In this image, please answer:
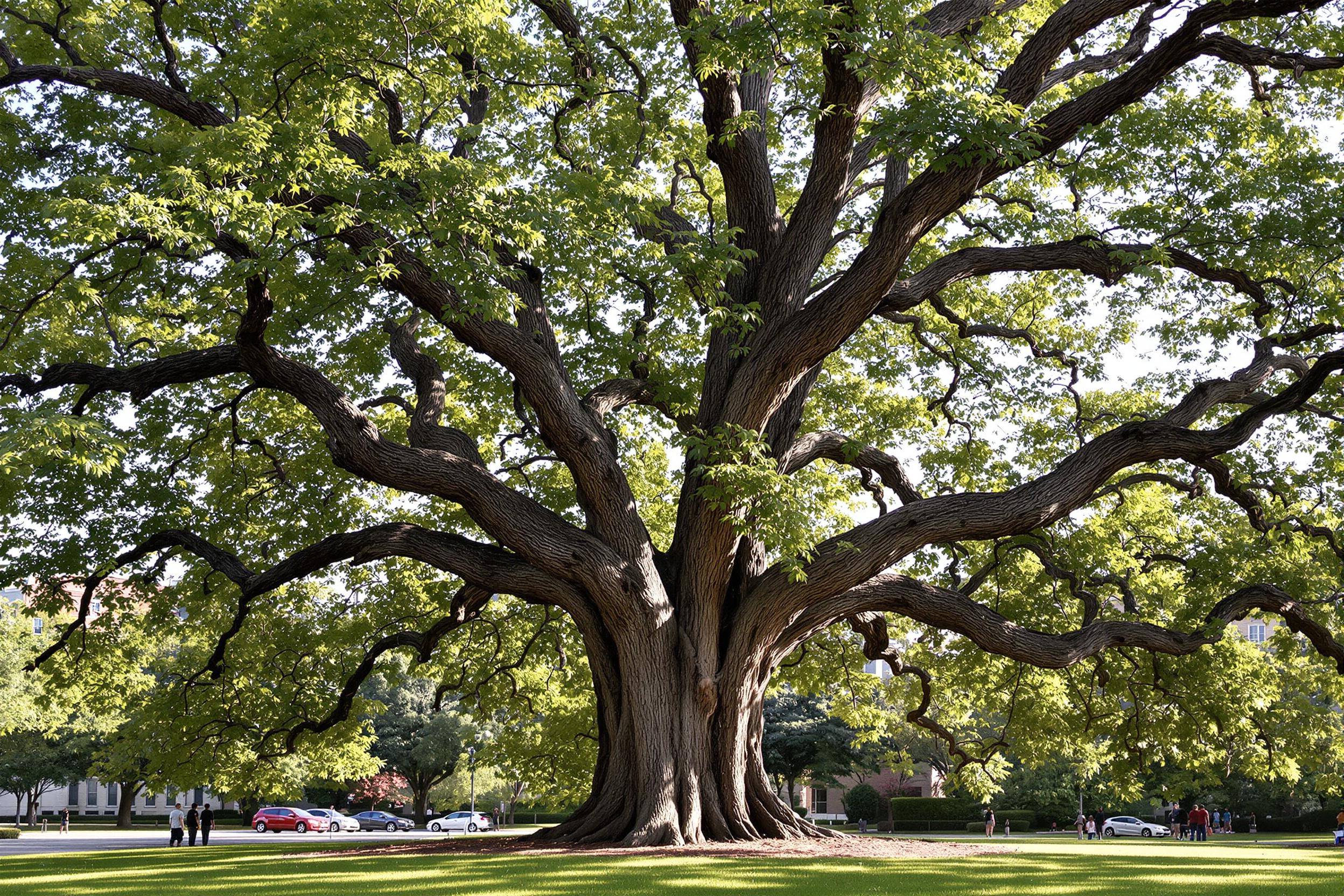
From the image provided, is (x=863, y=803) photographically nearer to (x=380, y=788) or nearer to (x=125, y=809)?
(x=380, y=788)

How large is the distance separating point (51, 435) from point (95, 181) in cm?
294

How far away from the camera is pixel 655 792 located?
15219 mm

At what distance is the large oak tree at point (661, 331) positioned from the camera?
13.4m

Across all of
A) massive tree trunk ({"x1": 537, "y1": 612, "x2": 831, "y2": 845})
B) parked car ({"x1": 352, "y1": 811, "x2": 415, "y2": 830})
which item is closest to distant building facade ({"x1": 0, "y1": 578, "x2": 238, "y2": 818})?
parked car ({"x1": 352, "y1": 811, "x2": 415, "y2": 830})

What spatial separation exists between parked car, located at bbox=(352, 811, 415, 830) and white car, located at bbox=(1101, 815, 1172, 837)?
33699 mm

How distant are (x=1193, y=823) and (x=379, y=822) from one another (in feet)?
127

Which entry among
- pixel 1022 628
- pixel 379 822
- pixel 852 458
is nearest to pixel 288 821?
pixel 379 822

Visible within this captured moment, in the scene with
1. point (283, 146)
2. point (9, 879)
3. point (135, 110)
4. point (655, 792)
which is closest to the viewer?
point (283, 146)

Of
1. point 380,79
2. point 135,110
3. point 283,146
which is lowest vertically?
point 283,146

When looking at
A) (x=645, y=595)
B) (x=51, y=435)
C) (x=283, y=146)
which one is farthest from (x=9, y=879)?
(x=283, y=146)

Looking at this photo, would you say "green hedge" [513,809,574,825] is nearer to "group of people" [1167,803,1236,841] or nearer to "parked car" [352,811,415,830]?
"parked car" [352,811,415,830]

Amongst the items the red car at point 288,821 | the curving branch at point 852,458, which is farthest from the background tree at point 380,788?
the curving branch at point 852,458

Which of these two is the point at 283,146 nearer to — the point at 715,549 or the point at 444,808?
the point at 715,549

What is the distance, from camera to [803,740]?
49375mm
